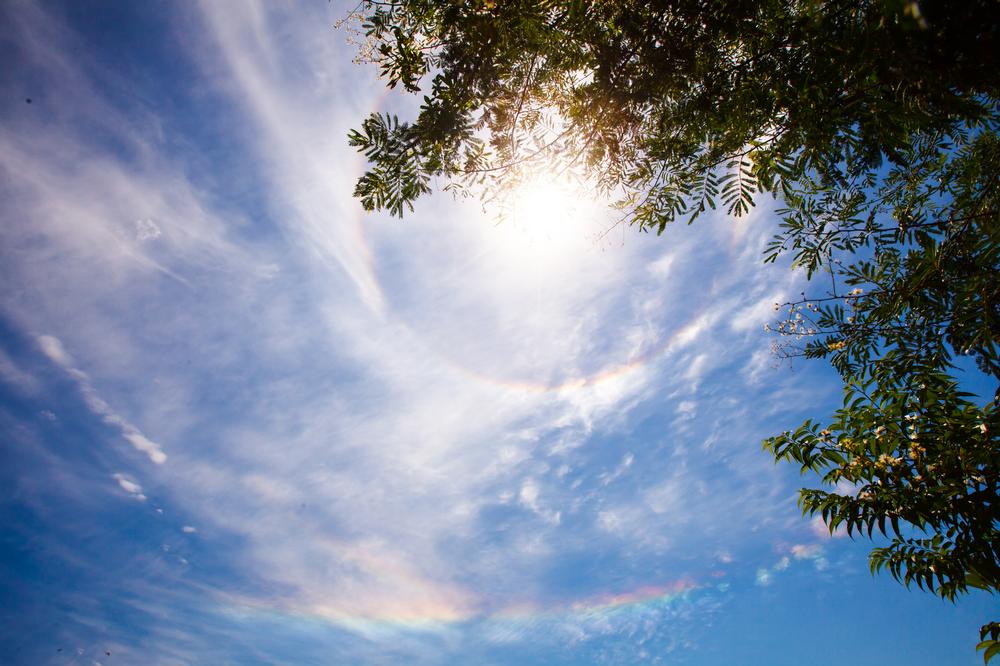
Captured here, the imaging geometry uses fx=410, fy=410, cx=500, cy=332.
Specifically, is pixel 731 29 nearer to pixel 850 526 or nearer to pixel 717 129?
pixel 717 129

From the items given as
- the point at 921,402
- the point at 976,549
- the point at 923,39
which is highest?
the point at 923,39

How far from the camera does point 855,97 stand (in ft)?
10.8

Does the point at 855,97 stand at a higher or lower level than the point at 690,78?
lower

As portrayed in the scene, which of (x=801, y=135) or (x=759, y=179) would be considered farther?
(x=759, y=179)

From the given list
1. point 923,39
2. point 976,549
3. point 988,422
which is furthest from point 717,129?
point 976,549

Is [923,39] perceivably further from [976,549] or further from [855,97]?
[976,549]

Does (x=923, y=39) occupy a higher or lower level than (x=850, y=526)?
higher

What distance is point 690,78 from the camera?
4.34m

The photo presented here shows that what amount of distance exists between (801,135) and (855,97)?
0.47 meters

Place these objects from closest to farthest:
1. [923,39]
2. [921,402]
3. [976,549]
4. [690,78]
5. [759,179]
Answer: [923,39]
[976,549]
[921,402]
[759,179]
[690,78]

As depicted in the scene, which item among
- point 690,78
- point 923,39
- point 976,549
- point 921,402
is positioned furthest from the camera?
point 690,78

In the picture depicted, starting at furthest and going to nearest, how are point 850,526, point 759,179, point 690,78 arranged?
point 690,78 < point 759,179 < point 850,526

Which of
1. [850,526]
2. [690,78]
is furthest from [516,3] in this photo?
[850,526]

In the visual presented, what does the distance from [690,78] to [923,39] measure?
218 centimetres
